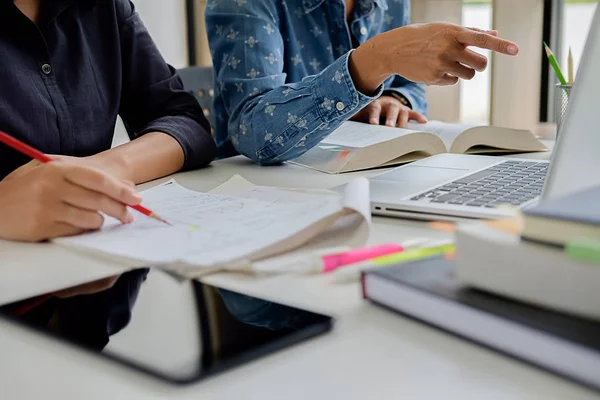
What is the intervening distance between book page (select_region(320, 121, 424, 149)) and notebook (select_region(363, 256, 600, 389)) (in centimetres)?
60

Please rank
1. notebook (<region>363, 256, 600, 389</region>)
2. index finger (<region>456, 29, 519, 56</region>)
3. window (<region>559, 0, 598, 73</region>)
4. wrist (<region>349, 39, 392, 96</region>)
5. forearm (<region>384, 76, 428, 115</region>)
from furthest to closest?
window (<region>559, 0, 598, 73</region>) < forearm (<region>384, 76, 428, 115</region>) < wrist (<region>349, 39, 392, 96</region>) < index finger (<region>456, 29, 519, 56</region>) < notebook (<region>363, 256, 600, 389</region>)

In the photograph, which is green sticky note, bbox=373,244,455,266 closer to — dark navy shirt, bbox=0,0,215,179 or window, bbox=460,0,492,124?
dark navy shirt, bbox=0,0,215,179

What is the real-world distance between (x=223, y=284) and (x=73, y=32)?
70 cm

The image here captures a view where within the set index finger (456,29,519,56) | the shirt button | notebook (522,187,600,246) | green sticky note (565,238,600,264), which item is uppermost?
index finger (456,29,519,56)

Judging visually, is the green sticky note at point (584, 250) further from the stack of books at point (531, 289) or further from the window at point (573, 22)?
the window at point (573, 22)

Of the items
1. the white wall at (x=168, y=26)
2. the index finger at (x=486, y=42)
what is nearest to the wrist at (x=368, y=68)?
the index finger at (x=486, y=42)

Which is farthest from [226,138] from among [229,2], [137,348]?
[137,348]

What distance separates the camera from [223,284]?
1.87 feet

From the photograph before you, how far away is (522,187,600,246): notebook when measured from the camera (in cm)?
39

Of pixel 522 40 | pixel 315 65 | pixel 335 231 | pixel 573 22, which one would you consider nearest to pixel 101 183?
pixel 335 231

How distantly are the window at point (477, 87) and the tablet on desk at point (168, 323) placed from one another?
197cm

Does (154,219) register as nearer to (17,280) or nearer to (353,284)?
(17,280)

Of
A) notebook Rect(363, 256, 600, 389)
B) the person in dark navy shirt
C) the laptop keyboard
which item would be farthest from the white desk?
the person in dark navy shirt

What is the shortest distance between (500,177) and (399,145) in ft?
0.73
